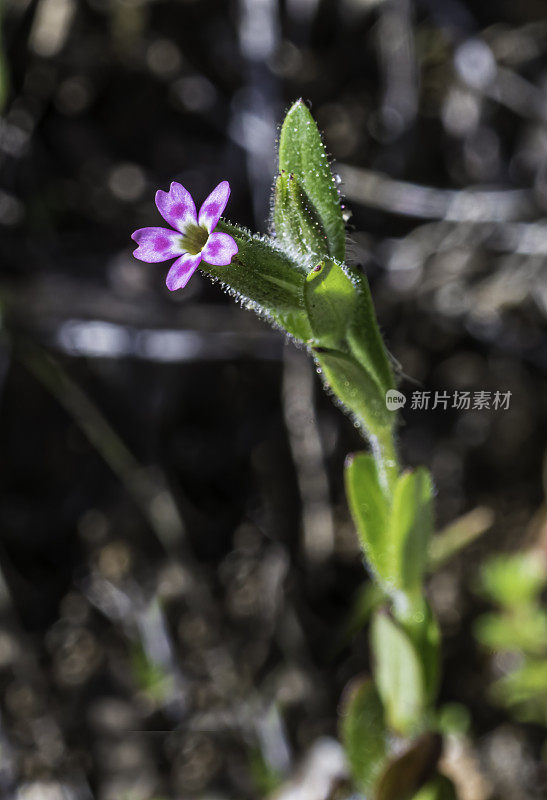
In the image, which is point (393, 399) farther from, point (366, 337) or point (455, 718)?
point (455, 718)

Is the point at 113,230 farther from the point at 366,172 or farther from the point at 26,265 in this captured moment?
the point at 366,172

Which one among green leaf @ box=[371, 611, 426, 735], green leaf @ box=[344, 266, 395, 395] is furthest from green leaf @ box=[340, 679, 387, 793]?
green leaf @ box=[344, 266, 395, 395]

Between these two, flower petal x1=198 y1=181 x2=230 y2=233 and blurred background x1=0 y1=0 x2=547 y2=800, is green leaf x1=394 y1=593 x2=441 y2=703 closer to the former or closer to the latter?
blurred background x1=0 y1=0 x2=547 y2=800

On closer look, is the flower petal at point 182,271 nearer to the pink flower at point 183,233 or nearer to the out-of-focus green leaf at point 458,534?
the pink flower at point 183,233

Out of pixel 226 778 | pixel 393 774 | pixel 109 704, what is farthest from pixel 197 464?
pixel 393 774

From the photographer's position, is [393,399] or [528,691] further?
[528,691]

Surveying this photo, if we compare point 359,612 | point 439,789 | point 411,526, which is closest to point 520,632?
point 359,612
